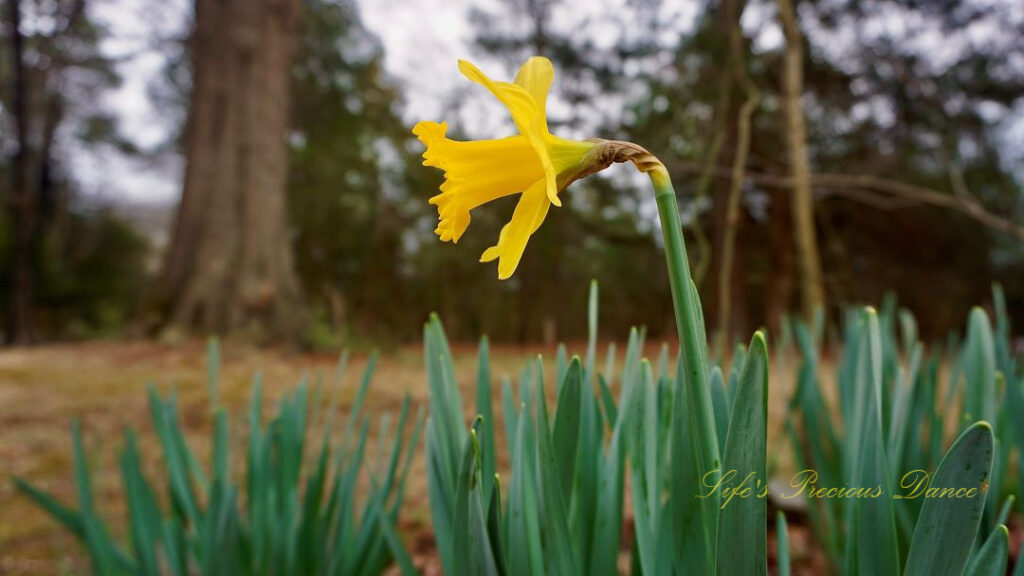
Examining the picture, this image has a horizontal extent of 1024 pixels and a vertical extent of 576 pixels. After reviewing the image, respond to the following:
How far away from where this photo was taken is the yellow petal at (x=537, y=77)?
1.15 ft

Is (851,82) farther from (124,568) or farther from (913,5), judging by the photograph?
(124,568)

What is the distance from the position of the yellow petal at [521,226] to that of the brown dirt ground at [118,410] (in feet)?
1.48

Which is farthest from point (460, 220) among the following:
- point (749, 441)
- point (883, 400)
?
point (883, 400)

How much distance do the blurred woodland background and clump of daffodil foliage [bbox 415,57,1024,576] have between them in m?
2.50

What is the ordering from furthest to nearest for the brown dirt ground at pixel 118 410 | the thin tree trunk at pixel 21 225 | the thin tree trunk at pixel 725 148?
the thin tree trunk at pixel 21 225
the thin tree trunk at pixel 725 148
the brown dirt ground at pixel 118 410

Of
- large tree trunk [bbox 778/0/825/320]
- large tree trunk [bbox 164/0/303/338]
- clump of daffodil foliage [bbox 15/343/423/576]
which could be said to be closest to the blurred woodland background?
large tree trunk [bbox 164/0/303/338]

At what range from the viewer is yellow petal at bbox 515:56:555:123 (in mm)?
352

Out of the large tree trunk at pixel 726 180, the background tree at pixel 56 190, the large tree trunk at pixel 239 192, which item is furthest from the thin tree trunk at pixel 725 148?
the background tree at pixel 56 190

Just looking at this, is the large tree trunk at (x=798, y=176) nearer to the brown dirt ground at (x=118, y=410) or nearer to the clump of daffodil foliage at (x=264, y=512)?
the brown dirt ground at (x=118, y=410)

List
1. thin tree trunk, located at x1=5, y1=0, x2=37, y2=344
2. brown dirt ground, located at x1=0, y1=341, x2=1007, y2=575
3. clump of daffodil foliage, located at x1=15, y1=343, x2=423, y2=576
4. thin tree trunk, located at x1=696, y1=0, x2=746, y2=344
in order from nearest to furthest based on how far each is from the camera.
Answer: clump of daffodil foliage, located at x1=15, y1=343, x2=423, y2=576 → brown dirt ground, located at x1=0, y1=341, x2=1007, y2=575 → thin tree trunk, located at x1=696, y1=0, x2=746, y2=344 → thin tree trunk, located at x1=5, y1=0, x2=37, y2=344

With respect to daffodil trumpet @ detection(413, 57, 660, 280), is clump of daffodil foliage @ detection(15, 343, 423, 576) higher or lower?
lower

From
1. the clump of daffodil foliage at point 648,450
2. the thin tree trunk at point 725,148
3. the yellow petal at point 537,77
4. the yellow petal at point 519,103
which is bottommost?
the clump of daffodil foliage at point 648,450

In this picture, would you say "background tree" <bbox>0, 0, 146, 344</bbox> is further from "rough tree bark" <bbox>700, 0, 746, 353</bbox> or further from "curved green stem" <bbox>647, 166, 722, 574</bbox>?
"curved green stem" <bbox>647, 166, 722, 574</bbox>

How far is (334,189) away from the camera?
7.80 m
